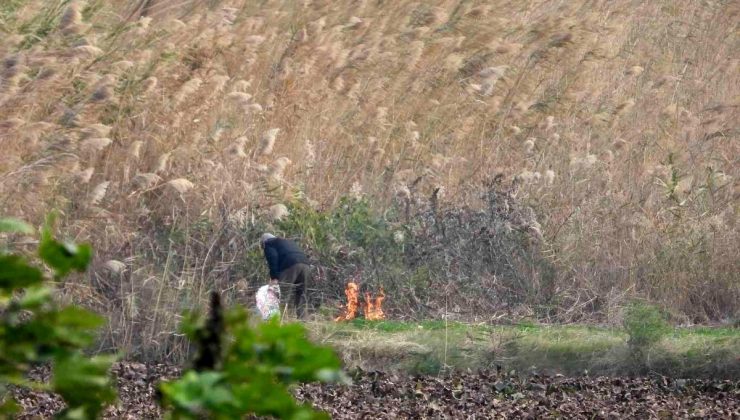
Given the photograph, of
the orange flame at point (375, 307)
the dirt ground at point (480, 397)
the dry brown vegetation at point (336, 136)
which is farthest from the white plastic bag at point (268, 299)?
the dirt ground at point (480, 397)

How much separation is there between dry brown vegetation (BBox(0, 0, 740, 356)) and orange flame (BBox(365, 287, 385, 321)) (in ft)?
2.24

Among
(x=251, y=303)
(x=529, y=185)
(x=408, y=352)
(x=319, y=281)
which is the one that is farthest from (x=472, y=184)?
(x=408, y=352)

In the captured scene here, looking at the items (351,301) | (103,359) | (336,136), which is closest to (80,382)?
(103,359)

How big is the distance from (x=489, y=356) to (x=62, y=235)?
2.75 m

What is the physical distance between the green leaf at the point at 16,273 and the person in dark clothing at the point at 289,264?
18.8 feet

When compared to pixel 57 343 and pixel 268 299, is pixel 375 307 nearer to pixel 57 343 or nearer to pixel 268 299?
pixel 268 299

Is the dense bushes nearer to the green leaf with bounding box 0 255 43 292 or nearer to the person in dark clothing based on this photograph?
the person in dark clothing

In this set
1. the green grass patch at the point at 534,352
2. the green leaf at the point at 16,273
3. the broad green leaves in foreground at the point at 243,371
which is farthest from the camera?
the green grass patch at the point at 534,352

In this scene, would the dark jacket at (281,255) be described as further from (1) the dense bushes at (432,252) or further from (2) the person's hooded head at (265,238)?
(1) the dense bushes at (432,252)

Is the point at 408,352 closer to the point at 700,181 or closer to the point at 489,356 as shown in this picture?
the point at 489,356

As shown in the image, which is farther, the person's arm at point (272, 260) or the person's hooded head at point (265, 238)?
the person's hooded head at point (265, 238)

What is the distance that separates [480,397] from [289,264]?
6.40ft

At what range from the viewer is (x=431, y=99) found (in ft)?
33.5

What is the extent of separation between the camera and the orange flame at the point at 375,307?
7.28m
